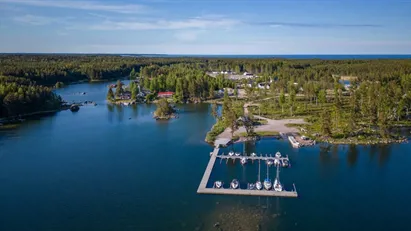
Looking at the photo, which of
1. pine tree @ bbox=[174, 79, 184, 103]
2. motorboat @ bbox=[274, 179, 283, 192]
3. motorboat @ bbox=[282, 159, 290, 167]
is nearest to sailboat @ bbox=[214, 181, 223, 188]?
motorboat @ bbox=[274, 179, 283, 192]

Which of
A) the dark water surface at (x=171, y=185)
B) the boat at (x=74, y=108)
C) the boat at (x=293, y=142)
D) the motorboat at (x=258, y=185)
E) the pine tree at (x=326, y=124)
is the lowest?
the dark water surface at (x=171, y=185)

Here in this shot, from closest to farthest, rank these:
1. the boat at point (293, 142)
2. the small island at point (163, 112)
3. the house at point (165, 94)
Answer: the boat at point (293, 142) < the small island at point (163, 112) < the house at point (165, 94)

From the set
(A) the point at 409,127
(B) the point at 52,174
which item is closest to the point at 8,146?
(B) the point at 52,174

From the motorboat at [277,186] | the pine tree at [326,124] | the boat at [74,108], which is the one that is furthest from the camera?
the boat at [74,108]

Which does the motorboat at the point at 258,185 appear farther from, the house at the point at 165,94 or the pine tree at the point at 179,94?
the house at the point at 165,94

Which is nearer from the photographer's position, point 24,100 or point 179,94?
point 24,100

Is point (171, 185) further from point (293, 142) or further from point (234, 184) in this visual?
point (293, 142)

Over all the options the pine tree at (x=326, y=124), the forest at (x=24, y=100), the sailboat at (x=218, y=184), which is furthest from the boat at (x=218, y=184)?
the forest at (x=24, y=100)

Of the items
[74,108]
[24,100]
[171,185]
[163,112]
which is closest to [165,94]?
[74,108]
